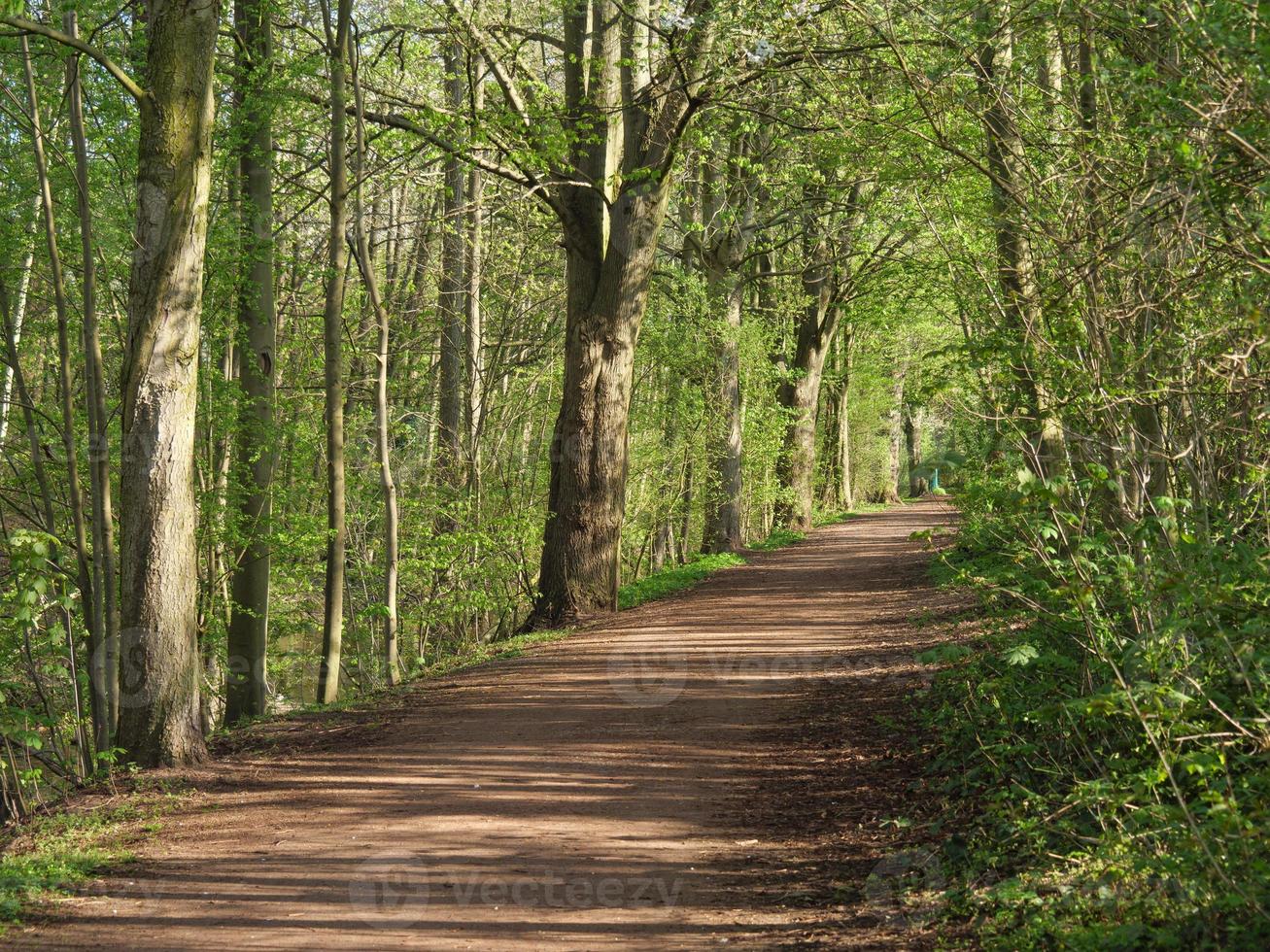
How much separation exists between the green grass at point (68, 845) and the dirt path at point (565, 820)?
18 centimetres

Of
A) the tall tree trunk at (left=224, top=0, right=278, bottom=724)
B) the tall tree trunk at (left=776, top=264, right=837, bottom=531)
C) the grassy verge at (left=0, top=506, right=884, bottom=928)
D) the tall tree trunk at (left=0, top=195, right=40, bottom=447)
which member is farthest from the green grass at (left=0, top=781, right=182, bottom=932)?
the tall tree trunk at (left=776, top=264, right=837, bottom=531)


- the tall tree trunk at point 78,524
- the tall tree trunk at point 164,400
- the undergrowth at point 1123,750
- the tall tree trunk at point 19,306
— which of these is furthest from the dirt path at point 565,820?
the tall tree trunk at point 19,306

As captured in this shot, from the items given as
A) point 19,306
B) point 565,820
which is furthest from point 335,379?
point 565,820

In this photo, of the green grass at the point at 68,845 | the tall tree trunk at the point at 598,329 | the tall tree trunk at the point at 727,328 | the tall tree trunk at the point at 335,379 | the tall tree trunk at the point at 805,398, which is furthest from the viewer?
the tall tree trunk at the point at 805,398

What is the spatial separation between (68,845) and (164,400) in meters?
3.12

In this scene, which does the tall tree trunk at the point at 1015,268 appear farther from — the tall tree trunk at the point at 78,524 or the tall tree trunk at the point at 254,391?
the tall tree trunk at the point at 254,391

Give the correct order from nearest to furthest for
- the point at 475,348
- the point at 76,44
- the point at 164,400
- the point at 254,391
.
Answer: the point at 76,44 → the point at 164,400 → the point at 254,391 → the point at 475,348

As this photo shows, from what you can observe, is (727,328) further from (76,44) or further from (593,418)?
(76,44)

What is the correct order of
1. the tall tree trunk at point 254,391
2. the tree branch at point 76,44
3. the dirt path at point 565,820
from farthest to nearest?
the tall tree trunk at point 254,391
the tree branch at point 76,44
the dirt path at point 565,820

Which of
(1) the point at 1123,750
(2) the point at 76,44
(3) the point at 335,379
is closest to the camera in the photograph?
(1) the point at 1123,750

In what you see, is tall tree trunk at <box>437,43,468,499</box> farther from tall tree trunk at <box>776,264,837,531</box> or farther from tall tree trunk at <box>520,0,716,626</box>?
tall tree trunk at <box>776,264,837,531</box>

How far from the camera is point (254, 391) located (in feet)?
46.5

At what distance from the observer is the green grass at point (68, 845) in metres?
5.94

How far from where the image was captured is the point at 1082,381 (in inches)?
227
